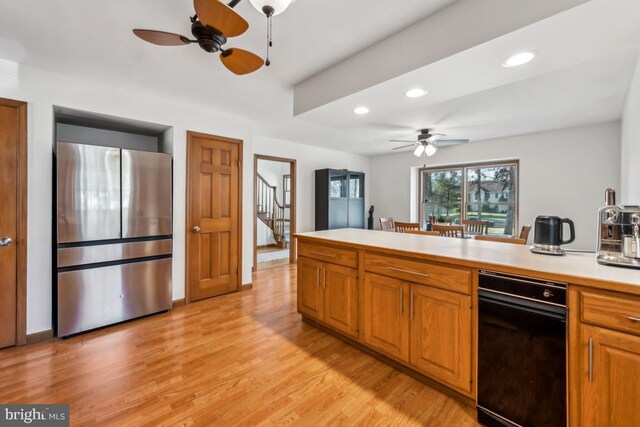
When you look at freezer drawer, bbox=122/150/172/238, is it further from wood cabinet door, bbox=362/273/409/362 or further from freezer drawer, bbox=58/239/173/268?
wood cabinet door, bbox=362/273/409/362

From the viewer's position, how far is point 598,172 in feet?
13.2

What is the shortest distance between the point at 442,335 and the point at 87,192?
10.4ft

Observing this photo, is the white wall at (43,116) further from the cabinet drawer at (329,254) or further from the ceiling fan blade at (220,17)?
the cabinet drawer at (329,254)

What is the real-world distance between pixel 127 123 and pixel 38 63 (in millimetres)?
823

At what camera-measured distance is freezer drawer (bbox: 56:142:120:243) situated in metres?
2.46

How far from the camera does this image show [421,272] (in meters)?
1.78

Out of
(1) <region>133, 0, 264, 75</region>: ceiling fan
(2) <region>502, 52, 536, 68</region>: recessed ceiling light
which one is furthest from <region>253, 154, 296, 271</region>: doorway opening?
(2) <region>502, 52, 536, 68</region>: recessed ceiling light

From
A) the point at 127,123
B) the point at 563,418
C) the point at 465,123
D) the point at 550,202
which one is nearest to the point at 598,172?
the point at 550,202

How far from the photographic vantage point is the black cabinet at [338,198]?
558cm

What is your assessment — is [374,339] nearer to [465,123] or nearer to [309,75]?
[309,75]

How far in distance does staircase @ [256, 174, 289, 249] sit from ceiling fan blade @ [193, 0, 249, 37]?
19.4ft

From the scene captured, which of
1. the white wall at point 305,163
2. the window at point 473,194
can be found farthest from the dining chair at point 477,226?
the white wall at point 305,163

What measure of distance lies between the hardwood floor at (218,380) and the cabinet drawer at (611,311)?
0.88 meters

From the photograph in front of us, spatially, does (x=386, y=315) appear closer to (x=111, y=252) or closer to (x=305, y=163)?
(x=111, y=252)
